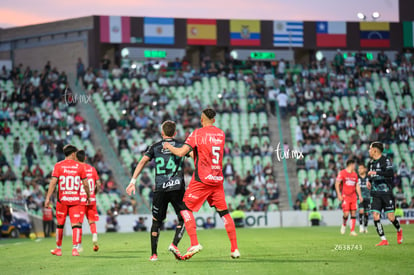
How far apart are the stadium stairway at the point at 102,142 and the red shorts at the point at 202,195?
25.2m

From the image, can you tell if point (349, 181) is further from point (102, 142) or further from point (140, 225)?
point (102, 142)

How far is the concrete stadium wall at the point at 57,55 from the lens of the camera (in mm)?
52000

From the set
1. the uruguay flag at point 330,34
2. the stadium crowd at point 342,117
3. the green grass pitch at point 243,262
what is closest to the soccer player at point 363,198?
the green grass pitch at point 243,262

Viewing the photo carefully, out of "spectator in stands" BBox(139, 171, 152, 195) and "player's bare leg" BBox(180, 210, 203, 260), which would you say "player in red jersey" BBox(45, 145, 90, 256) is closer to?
"player's bare leg" BBox(180, 210, 203, 260)

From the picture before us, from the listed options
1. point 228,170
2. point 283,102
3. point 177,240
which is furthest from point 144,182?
point 177,240

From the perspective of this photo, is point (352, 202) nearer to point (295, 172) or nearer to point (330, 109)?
point (295, 172)

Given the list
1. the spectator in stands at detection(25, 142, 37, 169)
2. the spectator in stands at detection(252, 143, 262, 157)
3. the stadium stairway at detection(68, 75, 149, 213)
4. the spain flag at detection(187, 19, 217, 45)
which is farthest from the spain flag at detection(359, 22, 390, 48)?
the spectator in stands at detection(25, 142, 37, 169)

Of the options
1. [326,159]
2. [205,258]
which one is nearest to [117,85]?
[326,159]

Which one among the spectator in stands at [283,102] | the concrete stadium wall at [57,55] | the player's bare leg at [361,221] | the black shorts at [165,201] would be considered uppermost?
the concrete stadium wall at [57,55]

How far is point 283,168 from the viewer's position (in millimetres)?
44531

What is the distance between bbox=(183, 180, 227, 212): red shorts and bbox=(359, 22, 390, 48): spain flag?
4466 centimetres

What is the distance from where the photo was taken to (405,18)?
5931 centimetres

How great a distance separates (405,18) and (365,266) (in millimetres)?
48551

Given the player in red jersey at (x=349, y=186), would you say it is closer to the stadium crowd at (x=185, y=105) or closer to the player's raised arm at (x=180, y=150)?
the stadium crowd at (x=185, y=105)
